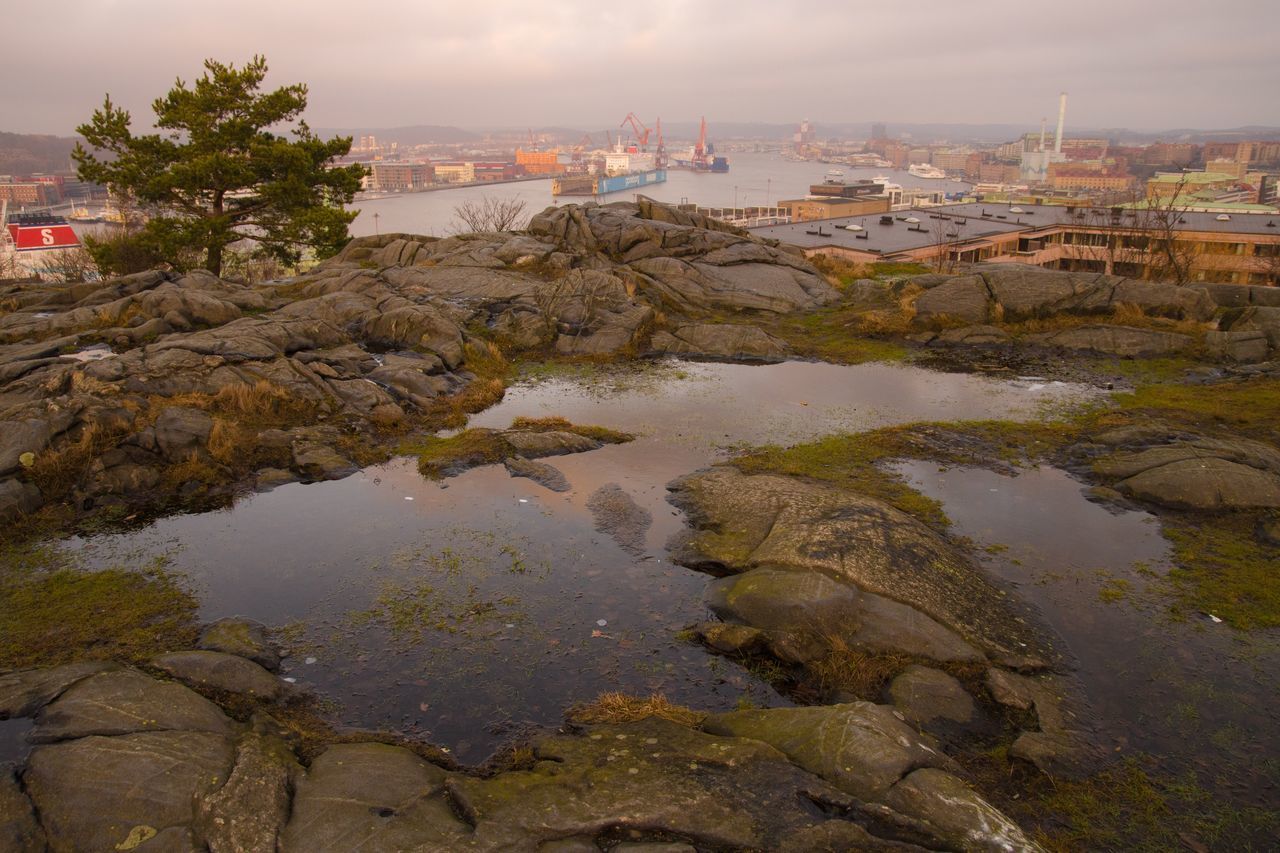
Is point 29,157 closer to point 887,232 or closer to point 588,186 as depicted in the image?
point 588,186

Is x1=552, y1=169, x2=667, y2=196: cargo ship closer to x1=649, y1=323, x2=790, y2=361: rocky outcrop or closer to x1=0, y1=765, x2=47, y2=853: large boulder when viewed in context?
x1=649, y1=323, x2=790, y2=361: rocky outcrop

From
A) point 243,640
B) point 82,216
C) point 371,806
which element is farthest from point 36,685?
point 82,216

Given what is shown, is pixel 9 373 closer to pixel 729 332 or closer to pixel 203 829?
pixel 203 829

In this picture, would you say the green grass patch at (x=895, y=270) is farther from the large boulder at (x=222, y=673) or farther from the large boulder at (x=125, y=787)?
the large boulder at (x=125, y=787)

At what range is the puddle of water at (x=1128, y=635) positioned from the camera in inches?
330

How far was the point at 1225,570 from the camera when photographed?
11.8 meters

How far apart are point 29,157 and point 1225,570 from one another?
785 ft

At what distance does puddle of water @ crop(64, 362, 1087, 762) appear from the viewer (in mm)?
9281

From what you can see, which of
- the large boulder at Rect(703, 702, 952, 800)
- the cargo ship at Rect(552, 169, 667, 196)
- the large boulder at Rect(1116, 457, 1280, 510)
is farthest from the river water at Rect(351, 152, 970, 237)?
the large boulder at Rect(703, 702, 952, 800)

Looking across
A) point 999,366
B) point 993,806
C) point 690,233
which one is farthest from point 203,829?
point 690,233

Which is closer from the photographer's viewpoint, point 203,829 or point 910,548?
point 203,829

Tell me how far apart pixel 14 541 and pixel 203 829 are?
949cm

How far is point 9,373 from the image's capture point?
1753 centimetres

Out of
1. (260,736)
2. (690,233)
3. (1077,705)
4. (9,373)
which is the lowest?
(1077,705)
